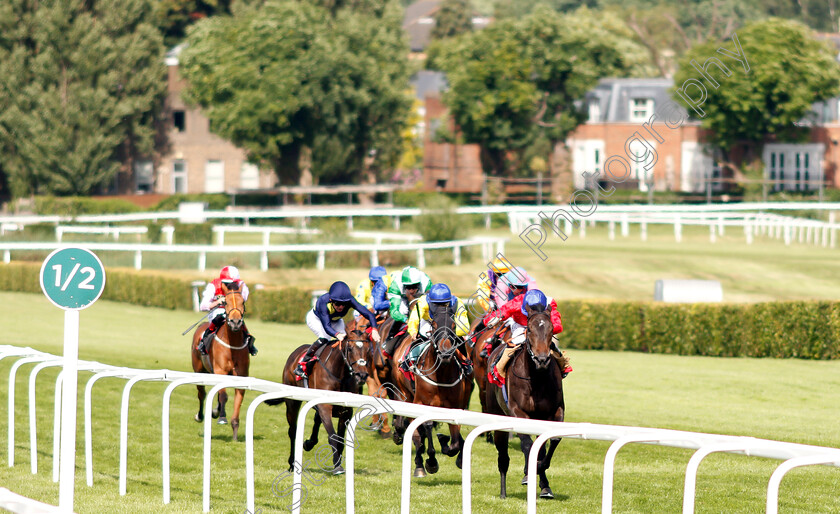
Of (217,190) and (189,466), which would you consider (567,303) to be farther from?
(217,190)

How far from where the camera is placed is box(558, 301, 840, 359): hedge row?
1836 cm

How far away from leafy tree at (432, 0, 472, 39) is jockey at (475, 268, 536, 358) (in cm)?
8638

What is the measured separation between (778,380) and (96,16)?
43.2 m

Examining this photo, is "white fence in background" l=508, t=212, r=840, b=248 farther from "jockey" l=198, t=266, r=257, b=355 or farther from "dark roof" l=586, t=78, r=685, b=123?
"jockey" l=198, t=266, r=257, b=355

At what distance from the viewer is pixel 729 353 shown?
18.9 m

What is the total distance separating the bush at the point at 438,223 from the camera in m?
27.8

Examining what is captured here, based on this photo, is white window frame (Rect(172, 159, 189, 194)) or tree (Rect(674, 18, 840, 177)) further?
white window frame (Rect(172, 159, 189, 194))

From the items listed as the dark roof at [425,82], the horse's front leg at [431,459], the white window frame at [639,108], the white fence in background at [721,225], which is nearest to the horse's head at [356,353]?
the horse's front leg at [431,459]

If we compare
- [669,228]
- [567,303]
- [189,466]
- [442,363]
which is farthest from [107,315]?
[669,228]

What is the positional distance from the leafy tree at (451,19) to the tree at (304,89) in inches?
1765

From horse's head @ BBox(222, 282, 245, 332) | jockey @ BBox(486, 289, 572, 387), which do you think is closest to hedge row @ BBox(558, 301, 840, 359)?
horse's head @ BBox(222, 282, 245, 332)

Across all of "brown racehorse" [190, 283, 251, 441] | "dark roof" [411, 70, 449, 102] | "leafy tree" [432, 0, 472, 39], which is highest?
"leafy tree" [432, 0, 472, 39]

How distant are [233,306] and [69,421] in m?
4.28

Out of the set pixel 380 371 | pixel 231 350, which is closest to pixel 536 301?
pixel 380 371
